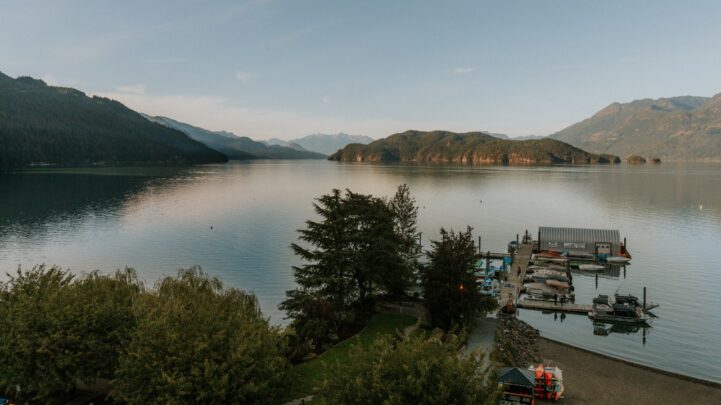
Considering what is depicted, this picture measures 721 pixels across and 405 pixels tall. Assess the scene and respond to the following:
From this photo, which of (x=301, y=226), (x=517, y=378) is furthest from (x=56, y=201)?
(x=517, y=378)

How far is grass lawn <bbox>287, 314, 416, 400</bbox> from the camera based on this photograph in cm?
2791

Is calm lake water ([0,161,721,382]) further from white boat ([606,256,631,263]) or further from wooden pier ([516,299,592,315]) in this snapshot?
white boat ([606,256,631,263])

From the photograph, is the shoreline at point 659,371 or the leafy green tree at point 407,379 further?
the shoreline at point 659,371

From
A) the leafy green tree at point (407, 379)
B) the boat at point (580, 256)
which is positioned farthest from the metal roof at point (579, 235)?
the leafy green tree at point (407, 379)

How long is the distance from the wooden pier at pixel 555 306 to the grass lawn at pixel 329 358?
63.1 ft

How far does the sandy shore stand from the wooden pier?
1597cm

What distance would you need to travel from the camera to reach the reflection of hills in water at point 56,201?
10100 cm

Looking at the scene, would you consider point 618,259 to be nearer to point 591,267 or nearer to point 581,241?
point 591,267

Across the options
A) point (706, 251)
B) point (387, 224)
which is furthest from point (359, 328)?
point (706, 251)

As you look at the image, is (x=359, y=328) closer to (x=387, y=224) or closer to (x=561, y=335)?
(x=387, y=224)

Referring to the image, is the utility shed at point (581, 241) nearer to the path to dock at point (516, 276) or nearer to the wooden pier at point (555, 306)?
the path to dock at point (516, 276)

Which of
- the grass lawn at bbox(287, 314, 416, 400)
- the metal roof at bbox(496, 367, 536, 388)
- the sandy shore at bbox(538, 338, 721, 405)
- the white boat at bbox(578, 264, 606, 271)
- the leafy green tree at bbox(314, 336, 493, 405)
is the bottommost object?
the white boat at bbox(578, 264, 606, 271)

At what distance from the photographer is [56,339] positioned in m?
26.5

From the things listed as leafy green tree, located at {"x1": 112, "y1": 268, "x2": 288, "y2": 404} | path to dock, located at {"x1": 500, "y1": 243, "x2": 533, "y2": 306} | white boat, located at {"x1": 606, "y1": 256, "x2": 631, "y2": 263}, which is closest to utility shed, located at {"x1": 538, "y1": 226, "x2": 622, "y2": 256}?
white boat, located at {"x1": 606, "y1": 256, "x2": 631, "y2": 263}
